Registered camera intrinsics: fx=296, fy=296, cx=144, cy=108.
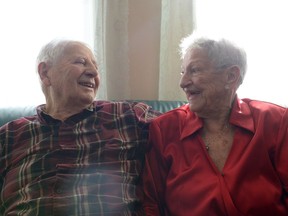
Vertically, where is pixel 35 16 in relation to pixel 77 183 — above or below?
above

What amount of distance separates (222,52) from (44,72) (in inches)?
32.1

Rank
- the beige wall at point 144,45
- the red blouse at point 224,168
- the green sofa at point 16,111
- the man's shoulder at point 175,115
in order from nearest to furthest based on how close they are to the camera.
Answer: the red blouse at point 224,168 → the man's shoulder at point 175,115 → the green sofa at point 16,111 → the beige wall at point 144,45

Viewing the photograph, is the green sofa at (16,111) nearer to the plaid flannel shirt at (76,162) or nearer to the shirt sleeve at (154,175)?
the plaid flannel shirt at (76,162)

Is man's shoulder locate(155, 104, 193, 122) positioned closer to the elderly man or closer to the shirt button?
the elderly man

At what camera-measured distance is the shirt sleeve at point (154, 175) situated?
4.13 ft

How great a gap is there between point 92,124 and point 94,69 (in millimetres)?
260

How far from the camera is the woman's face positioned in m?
1.29

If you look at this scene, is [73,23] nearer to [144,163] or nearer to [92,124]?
[92,124]

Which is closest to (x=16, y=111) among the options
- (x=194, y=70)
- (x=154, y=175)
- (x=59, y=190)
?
(x=59, y=190)

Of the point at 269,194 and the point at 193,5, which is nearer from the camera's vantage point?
the point at 269,194

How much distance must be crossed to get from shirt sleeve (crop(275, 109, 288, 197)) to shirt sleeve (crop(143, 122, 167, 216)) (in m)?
0.47

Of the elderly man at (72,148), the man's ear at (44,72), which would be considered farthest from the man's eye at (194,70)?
the man's ear at (44,72)

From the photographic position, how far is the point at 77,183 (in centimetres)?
117

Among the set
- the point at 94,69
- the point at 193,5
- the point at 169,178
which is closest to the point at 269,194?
the point at 169,178
